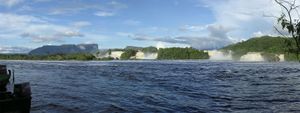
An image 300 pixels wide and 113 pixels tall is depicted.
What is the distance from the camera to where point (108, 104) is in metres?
30.6

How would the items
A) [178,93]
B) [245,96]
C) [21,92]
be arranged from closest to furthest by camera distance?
[21,92], [245,96], [178,93]

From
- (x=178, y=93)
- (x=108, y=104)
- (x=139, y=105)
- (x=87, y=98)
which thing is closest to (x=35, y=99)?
(x=87, y=98)

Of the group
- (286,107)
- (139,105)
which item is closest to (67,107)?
(139,105)

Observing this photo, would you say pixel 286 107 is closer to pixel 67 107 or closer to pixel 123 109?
pixel 123 109

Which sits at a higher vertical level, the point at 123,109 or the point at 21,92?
the point at 21,92

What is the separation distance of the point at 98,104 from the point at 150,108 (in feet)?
13.3

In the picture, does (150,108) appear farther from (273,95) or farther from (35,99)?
(273,95)

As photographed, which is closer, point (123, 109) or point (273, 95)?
point (123, 109)

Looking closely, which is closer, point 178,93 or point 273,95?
point 273,95

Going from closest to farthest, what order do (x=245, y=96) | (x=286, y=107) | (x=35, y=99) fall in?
(x=286, y=107) → (x=35, y=99) → (x=245, y=96)

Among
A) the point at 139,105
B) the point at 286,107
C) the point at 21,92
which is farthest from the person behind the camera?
the point at 139,105

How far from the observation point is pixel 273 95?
116 ft

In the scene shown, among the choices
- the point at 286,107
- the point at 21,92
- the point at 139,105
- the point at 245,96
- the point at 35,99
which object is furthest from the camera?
the point at 245,96

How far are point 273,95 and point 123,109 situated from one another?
44.6 ft
